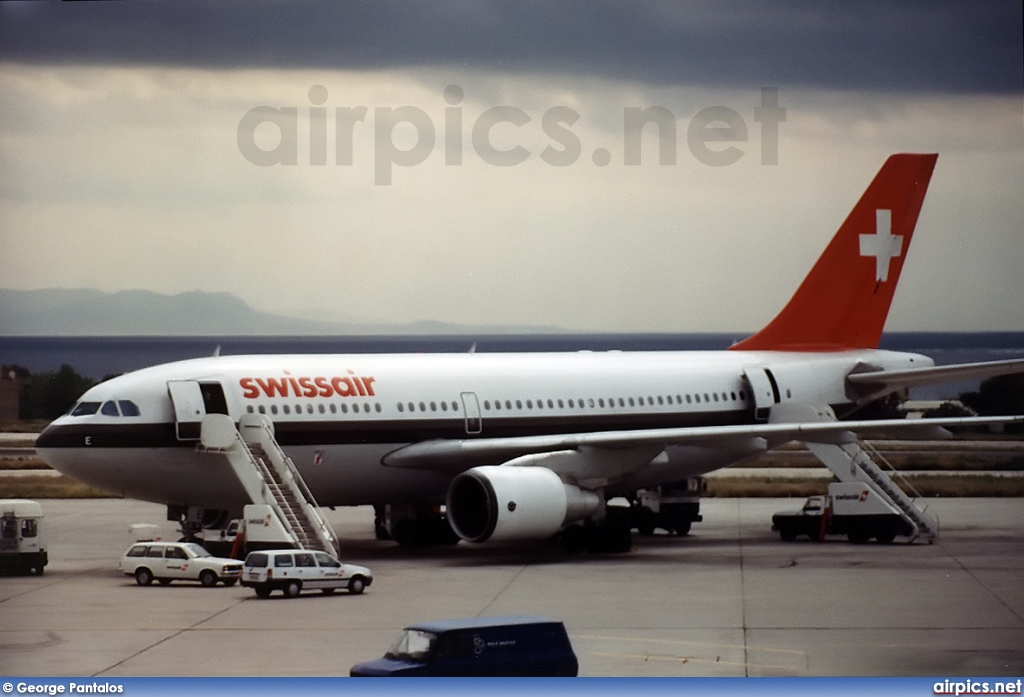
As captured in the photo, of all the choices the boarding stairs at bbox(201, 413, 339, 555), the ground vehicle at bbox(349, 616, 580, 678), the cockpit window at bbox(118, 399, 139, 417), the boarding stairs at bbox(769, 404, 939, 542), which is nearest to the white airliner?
the cockpit window at bbox(118, 399, 139, 417)

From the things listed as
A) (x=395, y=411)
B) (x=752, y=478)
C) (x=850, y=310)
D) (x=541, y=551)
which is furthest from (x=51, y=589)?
(x=752, y=478)

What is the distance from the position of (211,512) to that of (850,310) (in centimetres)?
1654

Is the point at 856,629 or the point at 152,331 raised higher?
the point at 152,331

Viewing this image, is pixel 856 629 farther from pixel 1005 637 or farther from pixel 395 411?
pixel 395 411

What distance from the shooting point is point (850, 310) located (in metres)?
40.3

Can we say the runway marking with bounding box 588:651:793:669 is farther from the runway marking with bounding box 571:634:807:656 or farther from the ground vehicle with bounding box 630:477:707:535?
the ground vehicle with bounding box 630:477:707:535

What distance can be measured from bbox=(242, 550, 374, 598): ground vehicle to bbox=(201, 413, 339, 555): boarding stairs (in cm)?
162

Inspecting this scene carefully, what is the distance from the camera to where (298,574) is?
91.0ft

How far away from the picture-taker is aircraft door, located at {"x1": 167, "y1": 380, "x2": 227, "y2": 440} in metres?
31.5

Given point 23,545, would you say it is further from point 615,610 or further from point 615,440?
point 615,610

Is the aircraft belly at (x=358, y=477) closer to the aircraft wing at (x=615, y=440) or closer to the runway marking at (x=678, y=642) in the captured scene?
the aircraft wing at (x=615, y=440)

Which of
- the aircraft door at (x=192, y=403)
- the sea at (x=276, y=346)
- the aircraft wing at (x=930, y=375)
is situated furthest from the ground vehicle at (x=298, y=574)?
the aircraft wing at (x=930, y=375)

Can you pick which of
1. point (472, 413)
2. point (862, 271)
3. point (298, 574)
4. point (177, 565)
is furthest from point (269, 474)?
point (862, 271)

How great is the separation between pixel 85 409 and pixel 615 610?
11572 millimetres
